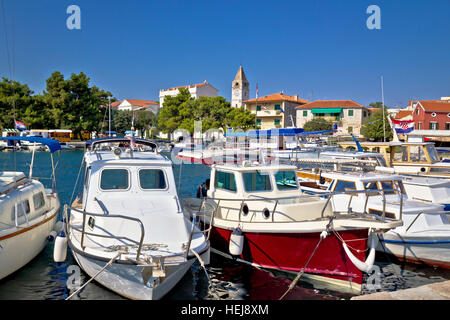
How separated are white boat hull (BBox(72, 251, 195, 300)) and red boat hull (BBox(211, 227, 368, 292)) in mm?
2609

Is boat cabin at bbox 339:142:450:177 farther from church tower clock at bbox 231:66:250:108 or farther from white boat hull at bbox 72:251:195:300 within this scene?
church tower clock at bbox 231:66:250:108

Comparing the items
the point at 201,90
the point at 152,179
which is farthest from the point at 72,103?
the point at 152,179

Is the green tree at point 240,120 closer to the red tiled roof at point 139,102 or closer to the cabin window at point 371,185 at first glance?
the cabin window at point 371,185

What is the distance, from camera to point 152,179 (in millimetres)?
9719

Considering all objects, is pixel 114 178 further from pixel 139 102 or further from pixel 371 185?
pixel 139 102

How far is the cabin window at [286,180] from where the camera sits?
35.2 ft

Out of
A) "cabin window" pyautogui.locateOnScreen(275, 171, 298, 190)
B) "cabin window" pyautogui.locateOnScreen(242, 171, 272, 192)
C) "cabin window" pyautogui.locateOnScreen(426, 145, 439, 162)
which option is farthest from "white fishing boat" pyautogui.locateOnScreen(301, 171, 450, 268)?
"cabin window" pyautogui.locateOnScreen(426, 145, 439, 162)

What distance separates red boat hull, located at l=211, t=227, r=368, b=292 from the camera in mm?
8500

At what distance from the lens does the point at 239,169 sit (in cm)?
1051

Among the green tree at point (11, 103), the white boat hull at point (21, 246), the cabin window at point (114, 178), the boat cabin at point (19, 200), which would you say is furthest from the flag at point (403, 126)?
the green tree at point (11, 103)

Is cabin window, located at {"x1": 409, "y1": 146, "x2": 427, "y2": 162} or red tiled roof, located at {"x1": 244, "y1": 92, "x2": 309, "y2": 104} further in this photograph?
red tiled roof, located at {"x1": 244, "y1": 92, "x2": 309, "y2": 104}

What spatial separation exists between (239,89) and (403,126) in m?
75.0

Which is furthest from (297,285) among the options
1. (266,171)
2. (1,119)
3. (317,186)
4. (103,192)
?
(1,119)
